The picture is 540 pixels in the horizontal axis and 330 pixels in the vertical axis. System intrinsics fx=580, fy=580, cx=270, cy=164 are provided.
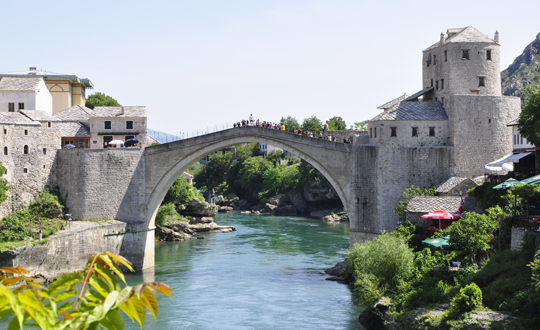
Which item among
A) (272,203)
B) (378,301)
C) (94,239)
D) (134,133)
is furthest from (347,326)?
(272,203)

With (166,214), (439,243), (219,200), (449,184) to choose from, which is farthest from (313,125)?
(439,243)

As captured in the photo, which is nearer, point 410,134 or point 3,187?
point 3,187

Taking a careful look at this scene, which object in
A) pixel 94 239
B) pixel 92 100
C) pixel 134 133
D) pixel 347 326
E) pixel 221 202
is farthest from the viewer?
pixel 221 202

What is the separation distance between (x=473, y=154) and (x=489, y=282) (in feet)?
45.9

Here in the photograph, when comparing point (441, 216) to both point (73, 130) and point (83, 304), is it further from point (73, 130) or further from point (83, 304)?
point (83, 304)

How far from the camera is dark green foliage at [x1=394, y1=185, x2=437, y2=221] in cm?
3067

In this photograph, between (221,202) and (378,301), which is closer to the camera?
(378,301)

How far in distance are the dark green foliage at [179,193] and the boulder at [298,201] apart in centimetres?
2072

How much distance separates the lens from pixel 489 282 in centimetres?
1980

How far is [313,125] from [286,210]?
15293mm

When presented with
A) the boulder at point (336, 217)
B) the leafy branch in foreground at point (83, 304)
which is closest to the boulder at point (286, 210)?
the boulder at point (336, 217)

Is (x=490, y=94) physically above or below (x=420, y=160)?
above

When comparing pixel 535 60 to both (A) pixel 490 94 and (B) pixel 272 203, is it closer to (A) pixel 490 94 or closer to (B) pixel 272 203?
(B) pixel 272 203

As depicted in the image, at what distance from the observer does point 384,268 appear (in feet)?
80.9
